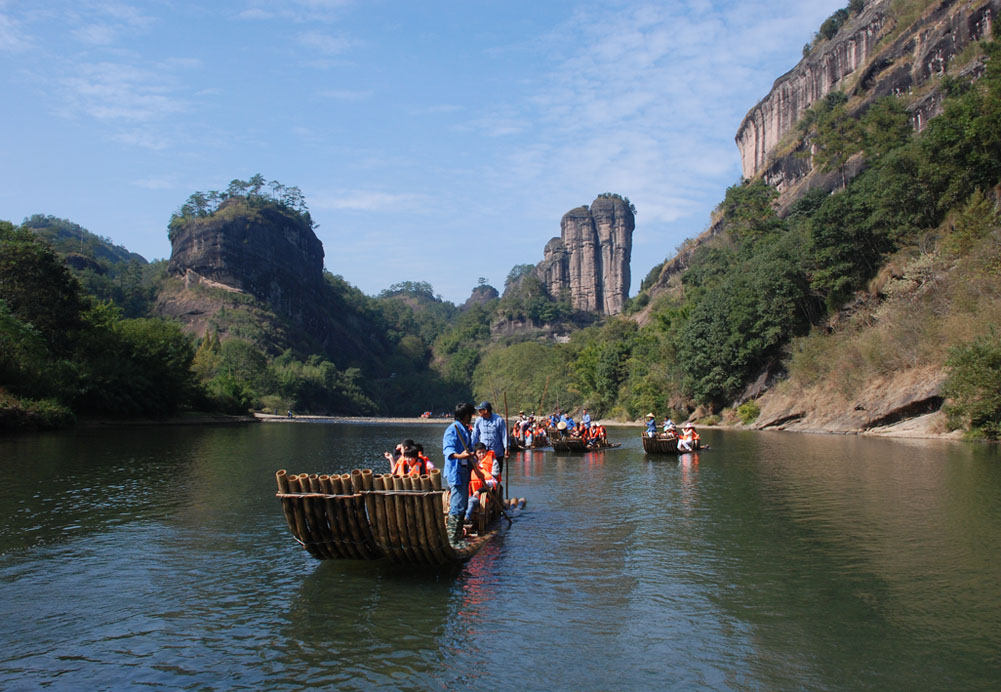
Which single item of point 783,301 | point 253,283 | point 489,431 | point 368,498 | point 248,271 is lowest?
point 368,498

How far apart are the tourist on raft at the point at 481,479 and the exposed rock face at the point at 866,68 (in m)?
58.7

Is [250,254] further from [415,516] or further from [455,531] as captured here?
[415,516]

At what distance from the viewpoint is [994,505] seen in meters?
13.7

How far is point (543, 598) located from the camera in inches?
325

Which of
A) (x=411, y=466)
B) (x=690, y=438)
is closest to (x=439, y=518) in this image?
(x=411, y=466)

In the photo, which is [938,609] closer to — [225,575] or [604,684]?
[604,684]

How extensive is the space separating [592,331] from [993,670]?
9964cm

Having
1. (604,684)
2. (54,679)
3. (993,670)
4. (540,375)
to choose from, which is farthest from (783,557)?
(540,375)

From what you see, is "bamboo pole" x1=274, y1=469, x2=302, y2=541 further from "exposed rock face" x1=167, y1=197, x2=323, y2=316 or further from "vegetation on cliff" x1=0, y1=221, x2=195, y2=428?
"exposed rock face" x1=167, y1=197, x2=323, y2=316

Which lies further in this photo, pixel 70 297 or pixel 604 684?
pixel 70 297

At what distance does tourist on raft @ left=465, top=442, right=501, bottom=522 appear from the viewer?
10781mm

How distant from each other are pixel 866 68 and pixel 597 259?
288ft

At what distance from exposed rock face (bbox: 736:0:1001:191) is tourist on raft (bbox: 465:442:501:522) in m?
58.7

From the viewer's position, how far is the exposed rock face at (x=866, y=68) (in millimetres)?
58844
